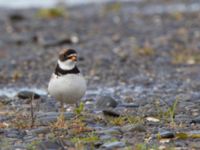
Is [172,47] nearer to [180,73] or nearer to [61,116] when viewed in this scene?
[180,73]

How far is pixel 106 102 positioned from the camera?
9.42 meters

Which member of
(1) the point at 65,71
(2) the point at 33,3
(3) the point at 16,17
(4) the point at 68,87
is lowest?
(4) the point at 68,87

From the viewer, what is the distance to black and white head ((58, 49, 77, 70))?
8.11 meters

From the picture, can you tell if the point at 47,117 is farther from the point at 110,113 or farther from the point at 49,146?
the point at 49,146

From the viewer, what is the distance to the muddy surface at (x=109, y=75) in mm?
7324

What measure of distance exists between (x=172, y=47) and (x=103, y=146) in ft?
24.6

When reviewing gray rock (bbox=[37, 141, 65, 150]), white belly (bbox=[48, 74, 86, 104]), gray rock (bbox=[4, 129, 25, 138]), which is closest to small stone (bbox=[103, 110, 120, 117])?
white belly (bbox=[48, 74, 86, 104])

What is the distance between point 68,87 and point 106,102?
1606 mm

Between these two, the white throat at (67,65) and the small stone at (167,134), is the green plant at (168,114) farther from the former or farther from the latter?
the white throat at (67,65)

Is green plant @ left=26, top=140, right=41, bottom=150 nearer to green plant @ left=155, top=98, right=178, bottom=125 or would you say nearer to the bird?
the bird

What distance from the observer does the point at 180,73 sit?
39.6 ft

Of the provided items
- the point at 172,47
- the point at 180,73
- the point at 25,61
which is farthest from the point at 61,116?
the point at 172,47

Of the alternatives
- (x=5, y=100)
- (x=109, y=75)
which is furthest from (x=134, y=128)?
(x=109, y=75)

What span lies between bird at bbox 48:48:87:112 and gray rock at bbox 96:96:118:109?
48.9 inches
